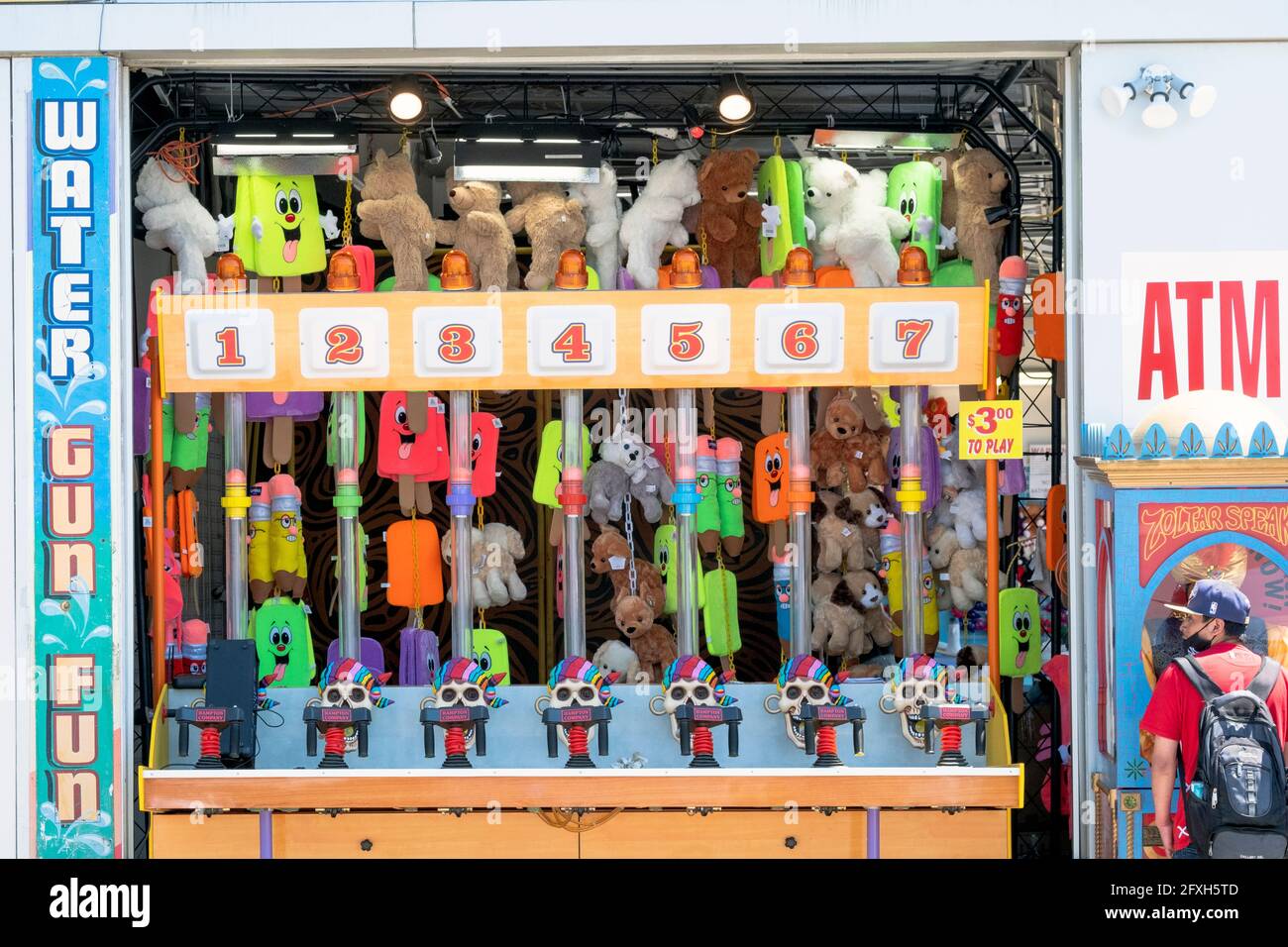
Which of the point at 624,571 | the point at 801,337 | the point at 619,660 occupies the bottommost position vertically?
the point at 619,660

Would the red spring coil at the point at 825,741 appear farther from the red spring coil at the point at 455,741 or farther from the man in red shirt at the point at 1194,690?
the red spring coil at the point at 455,741

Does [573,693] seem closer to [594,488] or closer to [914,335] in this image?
[594,488]

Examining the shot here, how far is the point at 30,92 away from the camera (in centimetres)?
519

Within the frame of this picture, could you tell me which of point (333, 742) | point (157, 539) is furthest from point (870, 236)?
point (157, 539)

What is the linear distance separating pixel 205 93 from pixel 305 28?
154 cm

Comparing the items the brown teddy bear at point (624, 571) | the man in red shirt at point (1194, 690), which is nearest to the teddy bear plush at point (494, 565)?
the brown teddy bear at point (624, 571)

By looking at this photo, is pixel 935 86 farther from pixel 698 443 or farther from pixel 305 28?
pixel 305 28

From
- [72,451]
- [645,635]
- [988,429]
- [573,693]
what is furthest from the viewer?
[645,635]

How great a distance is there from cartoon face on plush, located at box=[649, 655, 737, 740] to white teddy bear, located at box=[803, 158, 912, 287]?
179 centimetres

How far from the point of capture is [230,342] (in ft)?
18.1

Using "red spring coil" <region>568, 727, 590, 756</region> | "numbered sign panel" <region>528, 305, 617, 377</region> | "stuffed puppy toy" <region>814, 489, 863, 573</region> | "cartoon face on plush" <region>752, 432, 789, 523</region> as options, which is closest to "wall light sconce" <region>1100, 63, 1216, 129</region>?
"numbered sign panel" <region>528, 305, 617, 377</region>

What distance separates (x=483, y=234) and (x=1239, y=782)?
11.3 ft

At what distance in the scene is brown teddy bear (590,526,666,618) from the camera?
6.83 metres
